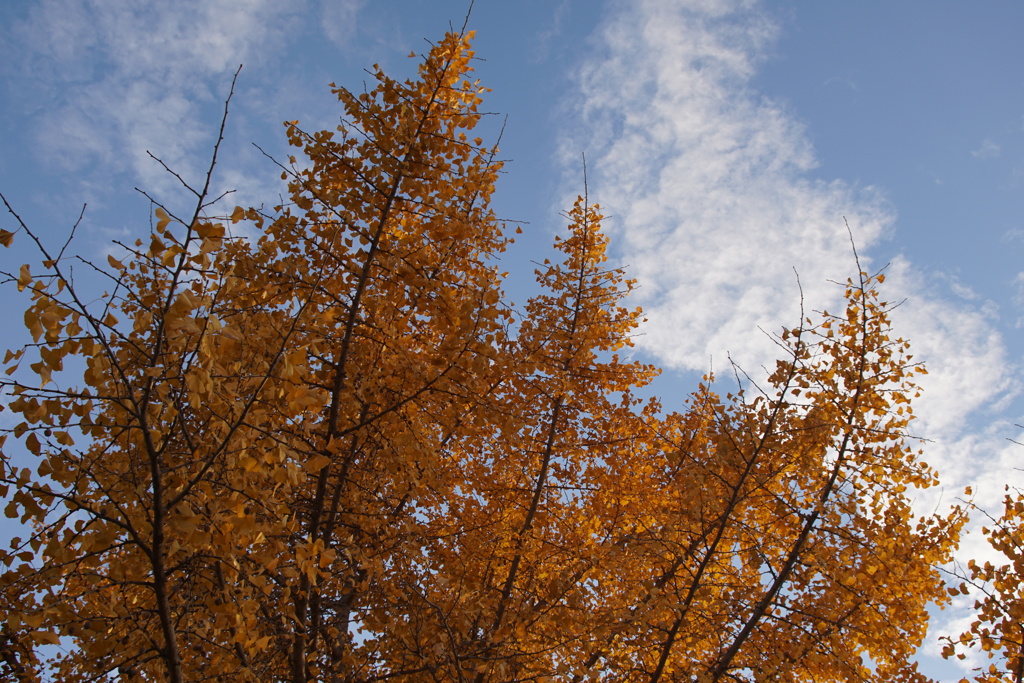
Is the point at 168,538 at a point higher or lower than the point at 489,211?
lower

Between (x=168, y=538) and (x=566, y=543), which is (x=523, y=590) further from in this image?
(x=168, y=538)

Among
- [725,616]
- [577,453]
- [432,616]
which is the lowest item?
[725,616]

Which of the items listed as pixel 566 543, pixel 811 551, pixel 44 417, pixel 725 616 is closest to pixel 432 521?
pixel 566 543

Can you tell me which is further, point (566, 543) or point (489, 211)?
point (566, 543)

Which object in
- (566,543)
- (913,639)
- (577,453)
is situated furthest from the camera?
(577,453)

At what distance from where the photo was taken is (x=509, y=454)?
621cm

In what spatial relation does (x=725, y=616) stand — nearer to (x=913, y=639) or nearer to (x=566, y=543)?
(x=566, y=543)

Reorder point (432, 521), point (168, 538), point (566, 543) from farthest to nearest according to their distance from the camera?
point (566, 543) → point (432, 521) → point (168, 538)

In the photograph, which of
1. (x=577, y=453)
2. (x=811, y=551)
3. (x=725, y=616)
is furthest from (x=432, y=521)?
(x=811, y=551)

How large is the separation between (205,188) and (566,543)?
4.73m

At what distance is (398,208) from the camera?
4066mm

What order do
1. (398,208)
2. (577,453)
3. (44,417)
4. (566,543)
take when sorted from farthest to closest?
(577,453)
(566,543)
(398,208)
(44,417)

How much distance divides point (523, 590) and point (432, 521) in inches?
40.8

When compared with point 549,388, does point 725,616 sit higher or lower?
lower
